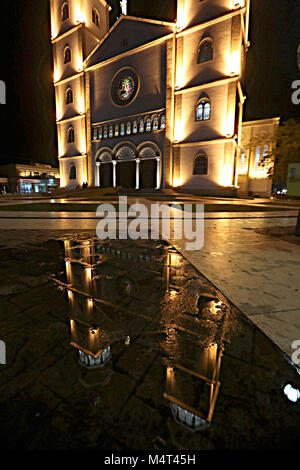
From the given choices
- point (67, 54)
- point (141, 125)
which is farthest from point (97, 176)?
point (67, 54)

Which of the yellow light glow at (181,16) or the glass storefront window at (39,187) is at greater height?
the yellow light glow at (181,16)

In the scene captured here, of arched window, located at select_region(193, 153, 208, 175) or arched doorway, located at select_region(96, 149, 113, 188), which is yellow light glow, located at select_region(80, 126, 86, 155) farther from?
arched window, located at select_region(193, 153, 208, 175)

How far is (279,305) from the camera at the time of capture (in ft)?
5.12

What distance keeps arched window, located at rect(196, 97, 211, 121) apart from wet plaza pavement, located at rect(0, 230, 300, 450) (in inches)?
792

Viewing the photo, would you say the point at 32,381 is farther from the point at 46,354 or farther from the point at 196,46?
the point at 196,46

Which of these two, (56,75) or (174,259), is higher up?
(56,75)

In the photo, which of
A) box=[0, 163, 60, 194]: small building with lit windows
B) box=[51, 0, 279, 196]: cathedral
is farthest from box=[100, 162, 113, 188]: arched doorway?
box=[0, 163, 60, 194]: small building with lit windows

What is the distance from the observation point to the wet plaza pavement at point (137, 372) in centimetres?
73

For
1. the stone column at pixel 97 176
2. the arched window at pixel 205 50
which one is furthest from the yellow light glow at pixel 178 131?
the stone column at pixel 97 176

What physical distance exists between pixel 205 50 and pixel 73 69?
16.3 meters

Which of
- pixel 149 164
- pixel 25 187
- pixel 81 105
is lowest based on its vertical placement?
pixel 25 187

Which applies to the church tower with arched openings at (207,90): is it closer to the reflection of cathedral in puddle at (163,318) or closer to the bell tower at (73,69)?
the bell tower at (73,69)

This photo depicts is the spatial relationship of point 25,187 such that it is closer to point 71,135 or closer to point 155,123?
point 71,135

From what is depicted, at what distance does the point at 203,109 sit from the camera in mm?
18312
